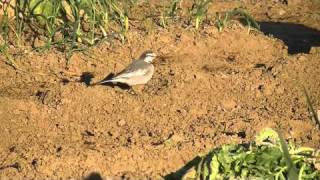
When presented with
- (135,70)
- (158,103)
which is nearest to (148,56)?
(135,70)

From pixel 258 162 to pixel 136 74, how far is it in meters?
2.76

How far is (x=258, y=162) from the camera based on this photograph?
185 inches

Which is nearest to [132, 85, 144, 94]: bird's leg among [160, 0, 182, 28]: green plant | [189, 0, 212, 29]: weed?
[160, 0, 182, 28]: green plant

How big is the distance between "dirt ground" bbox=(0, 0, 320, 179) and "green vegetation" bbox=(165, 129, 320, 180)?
0.64 m

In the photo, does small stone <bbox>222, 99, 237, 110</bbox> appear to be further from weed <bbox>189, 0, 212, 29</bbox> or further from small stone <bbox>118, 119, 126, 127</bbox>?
weed <bbox>189, 0, 212, 29</bbox>

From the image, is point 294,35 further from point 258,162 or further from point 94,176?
point 258,162

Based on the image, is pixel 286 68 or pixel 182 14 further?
pixel 182 14

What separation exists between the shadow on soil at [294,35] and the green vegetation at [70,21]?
15.6 inches

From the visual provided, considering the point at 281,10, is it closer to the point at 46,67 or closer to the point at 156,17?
the point at 156,17

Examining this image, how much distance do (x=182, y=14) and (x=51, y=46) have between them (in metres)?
1.80

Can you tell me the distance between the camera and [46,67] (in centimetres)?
778

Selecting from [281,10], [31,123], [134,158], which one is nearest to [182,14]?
[281,10]

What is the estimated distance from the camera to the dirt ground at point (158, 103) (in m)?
5.62

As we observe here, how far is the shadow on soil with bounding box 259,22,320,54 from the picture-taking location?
27.6ft
